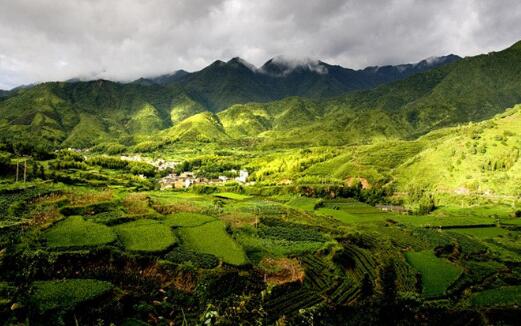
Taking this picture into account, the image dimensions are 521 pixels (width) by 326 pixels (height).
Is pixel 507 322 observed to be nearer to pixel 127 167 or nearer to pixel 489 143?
pixel 489 143

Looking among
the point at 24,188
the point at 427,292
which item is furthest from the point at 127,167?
the point at 427,292

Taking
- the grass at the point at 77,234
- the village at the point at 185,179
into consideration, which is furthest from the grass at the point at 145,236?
the village at the point at 185,179

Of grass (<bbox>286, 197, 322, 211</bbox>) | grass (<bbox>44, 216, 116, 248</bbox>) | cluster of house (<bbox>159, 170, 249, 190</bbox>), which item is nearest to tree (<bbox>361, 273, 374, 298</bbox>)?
grass (<bbox>44, 216, 116, 248</bbox>)

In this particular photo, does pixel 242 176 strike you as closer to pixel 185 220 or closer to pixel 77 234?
pixel 185 220

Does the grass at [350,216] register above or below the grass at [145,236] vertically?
below

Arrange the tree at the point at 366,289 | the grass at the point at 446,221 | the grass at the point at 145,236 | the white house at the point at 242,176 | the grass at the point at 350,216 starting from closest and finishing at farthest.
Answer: the grass at the point at 145,236 → the tree at the point at 366,289 → the grass at the point at 446,221 → the grass at the point at 350,216 → the white house at the point at 242,176

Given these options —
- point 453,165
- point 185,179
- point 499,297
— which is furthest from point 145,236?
point 453,165

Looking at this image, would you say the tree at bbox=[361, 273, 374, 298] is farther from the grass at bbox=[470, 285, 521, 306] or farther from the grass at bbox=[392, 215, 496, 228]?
the grass at bbox=[392, 215, 496, 228]

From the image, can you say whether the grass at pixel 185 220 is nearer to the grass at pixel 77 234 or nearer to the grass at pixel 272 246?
the grass at pixel 272 246
